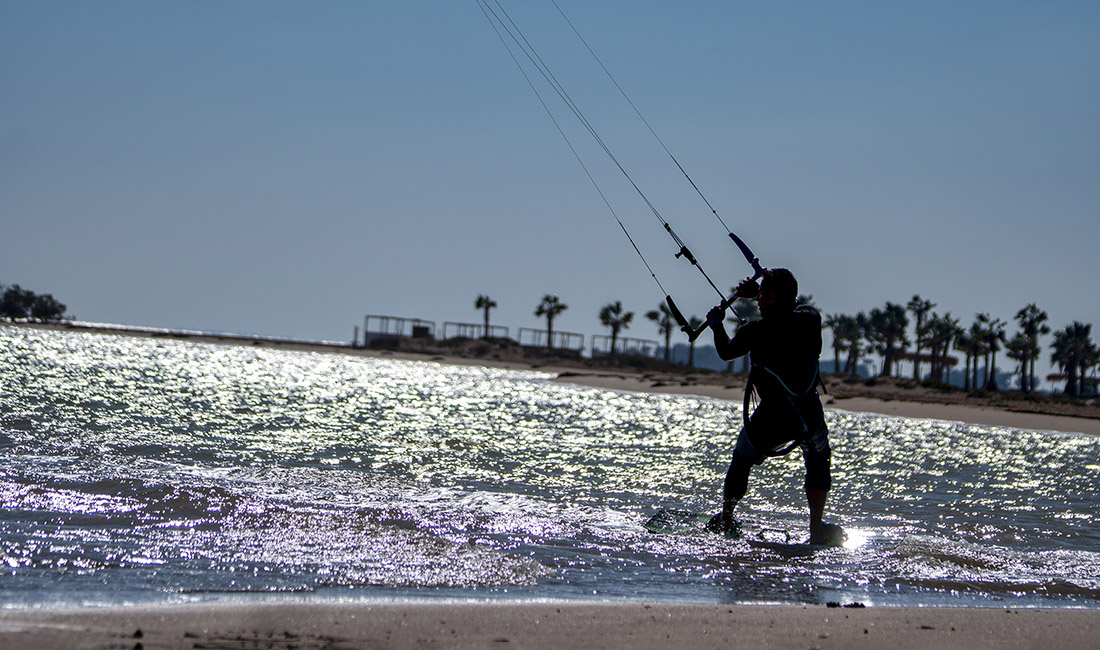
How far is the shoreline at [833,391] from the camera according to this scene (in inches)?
1249

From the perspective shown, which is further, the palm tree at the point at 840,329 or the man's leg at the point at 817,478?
the palm tree at the point at 840,329

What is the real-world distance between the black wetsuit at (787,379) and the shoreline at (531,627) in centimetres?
229

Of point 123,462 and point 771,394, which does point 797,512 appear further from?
point 123,462

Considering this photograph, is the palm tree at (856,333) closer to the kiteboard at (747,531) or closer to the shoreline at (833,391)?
the shoreline at (833,391)

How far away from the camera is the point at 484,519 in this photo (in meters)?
7.48

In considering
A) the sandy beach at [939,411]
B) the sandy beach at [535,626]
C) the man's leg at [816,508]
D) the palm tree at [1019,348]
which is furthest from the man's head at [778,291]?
the palm tree at [1019,348]

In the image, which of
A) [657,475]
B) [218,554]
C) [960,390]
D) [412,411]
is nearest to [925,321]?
[960,390]

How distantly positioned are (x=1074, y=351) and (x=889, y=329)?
51.5 feet

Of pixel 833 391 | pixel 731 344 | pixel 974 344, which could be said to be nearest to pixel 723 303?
pixel 731 344

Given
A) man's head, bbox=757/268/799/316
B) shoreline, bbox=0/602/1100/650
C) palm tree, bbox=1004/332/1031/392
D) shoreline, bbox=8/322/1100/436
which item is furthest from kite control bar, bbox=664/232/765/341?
palm tree, bbox=1004/332/1031/392

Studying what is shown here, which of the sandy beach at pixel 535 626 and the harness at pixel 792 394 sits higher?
the harness at pixel 792 394

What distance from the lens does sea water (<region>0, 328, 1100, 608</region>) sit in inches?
205

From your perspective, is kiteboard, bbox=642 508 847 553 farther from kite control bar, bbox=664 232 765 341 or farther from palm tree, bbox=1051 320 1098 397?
palm tree, bbox=1051 320 1098 397

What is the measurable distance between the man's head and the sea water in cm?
160
